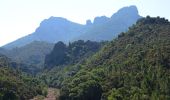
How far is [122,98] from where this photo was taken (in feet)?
264

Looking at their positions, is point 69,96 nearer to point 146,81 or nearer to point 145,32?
point 146,81

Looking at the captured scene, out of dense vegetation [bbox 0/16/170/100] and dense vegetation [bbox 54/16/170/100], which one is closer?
dense vegetation [bbox 54/16/170/100]

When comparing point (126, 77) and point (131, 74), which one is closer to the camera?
point (126, 77)

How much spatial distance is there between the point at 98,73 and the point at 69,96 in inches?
583

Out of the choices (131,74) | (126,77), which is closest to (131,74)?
(131,74)

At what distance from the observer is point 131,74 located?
94.8m

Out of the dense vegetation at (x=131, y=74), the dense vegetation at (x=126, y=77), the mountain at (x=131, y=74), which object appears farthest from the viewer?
the dense vegetation at (x=126, y=77)

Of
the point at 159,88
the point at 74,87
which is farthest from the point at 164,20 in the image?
the point at 159,88

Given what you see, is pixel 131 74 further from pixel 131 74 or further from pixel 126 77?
pixel 126 77

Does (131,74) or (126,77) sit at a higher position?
(131,74)

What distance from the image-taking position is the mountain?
81.5 m

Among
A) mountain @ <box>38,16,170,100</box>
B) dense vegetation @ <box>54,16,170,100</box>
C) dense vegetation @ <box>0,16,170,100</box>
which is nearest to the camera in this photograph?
dense vegetation @ <box>54,16,170,100</box>

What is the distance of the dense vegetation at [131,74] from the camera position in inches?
3204

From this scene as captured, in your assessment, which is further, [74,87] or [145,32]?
[145,32]
